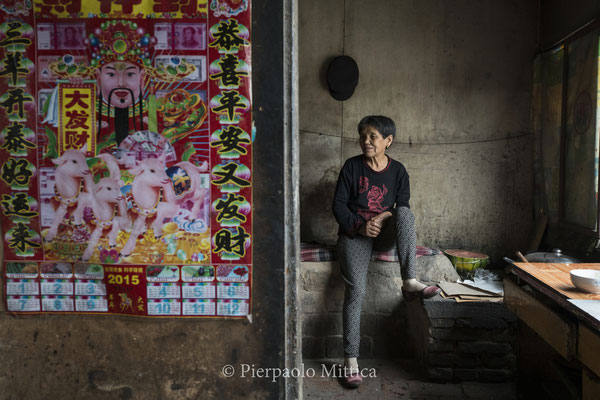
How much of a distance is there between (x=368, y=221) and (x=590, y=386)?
69.2 inches

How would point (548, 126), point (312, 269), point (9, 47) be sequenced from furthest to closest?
point (548, 126) < point (312, 269) < point (9, 47)

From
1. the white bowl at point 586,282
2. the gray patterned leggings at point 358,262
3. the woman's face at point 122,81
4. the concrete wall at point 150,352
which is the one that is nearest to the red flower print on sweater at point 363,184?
the gray patterned leggings at point 358,262

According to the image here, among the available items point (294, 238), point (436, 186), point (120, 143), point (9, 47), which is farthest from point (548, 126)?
point (9, 47)

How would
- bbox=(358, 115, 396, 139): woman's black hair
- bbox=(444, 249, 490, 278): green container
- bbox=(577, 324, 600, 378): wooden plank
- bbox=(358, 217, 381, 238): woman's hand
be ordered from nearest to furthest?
bbox=(577, 324, 600, 378): wooden plank, bbox=(358, 217, 381, 238): woman's hand, bbox=(358, 115, 396, 139): woman's black hair, bbox=(444, 249, 490, 278): green container

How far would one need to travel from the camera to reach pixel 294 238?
2010 millimetres

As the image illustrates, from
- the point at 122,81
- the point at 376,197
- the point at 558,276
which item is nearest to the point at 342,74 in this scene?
the point at 376,197

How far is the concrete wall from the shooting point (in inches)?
78.8

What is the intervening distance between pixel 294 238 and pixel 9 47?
1.54 meters

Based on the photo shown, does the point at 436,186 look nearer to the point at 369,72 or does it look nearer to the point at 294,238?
the point at 369,72

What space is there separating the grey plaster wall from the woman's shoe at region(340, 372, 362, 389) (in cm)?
140

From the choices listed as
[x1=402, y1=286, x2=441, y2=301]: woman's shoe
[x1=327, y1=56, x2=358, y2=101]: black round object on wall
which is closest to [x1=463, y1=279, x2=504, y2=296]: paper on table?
[x1=402, y1=286, x2=441, y2=301]: woman's shoe

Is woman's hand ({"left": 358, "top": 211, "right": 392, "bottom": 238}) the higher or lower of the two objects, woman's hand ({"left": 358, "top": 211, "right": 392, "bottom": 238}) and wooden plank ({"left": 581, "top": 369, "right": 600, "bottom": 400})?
the higher

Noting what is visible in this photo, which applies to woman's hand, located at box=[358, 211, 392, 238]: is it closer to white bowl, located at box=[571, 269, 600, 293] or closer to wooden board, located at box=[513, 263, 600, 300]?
wooden board, located at box=[513, 263, 600, 300]

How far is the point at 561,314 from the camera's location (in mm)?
1829
